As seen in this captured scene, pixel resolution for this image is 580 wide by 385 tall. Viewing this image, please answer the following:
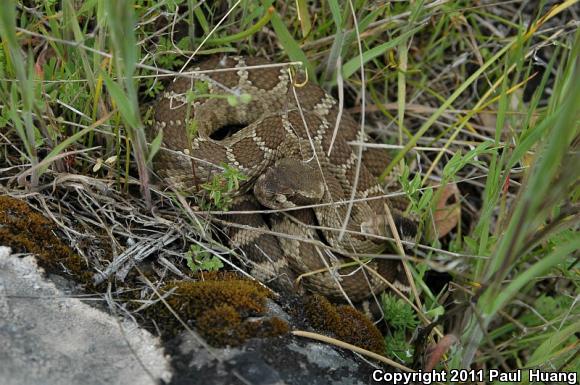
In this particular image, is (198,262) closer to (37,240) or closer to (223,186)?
(223,186)

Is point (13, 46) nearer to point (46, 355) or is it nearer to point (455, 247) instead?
point (46, 355)

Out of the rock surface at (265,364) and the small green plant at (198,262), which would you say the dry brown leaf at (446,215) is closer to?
the rock surface at (265,364)

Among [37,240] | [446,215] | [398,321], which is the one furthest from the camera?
[446,215]

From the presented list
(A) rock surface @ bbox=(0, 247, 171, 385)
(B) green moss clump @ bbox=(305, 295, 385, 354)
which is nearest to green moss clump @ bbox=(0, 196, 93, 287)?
(A) rock surface @ bbox=(0, 247, 171, 385)

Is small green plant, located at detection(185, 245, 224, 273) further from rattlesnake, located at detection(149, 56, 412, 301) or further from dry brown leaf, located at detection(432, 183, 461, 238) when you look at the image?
dry brown leaf, located at detection(432, 183, 461, 238)

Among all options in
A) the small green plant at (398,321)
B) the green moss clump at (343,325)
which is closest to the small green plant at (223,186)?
the green moss clump at (343,325)

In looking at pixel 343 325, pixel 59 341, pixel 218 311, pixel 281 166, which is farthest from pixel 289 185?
pixel 59 341
